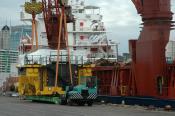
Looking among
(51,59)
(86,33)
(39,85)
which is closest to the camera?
(39,85)

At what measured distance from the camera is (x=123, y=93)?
1410 inches

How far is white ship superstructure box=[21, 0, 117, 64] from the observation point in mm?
61719

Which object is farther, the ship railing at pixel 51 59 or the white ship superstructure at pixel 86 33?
the white ship superstructure at pixel 86 33

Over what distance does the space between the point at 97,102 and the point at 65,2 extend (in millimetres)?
8502

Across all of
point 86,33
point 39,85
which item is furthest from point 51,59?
point 86,33

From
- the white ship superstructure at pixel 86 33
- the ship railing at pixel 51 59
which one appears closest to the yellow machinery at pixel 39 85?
the ship railing at pixel 51 59

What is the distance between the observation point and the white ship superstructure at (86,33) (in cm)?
6172

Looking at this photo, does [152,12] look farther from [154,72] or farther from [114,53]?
[114,53]

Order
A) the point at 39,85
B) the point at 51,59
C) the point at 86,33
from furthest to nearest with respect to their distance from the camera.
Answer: the point at 86,33 → the point at 51,59 → the point at 39,85

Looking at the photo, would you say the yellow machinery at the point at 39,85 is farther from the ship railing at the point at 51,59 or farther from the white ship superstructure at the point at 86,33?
the white ship superstructure at the point at 86,33

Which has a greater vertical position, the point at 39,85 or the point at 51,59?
the point at 51,59

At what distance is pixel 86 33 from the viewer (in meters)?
64.3

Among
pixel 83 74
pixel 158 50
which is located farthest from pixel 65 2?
pixel 158 50

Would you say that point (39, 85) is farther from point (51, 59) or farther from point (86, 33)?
point (86, 33)
